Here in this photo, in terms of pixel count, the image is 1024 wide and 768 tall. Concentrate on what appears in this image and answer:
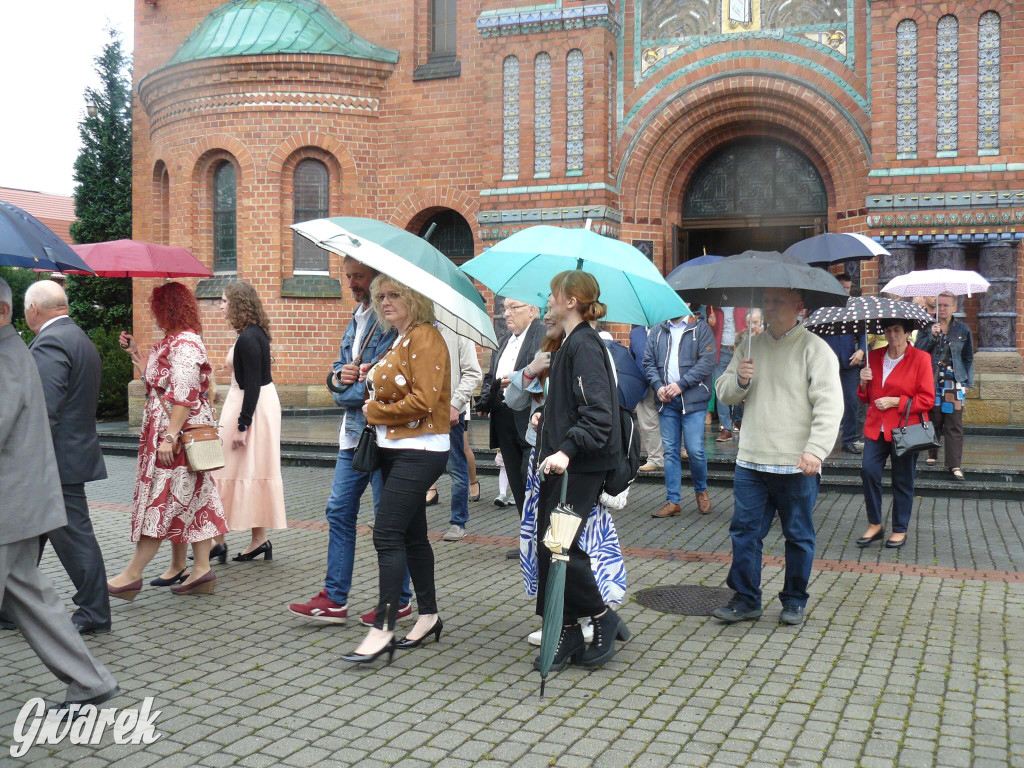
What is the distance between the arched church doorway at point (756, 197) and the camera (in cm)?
1616

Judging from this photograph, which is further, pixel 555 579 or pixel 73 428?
pixel 73 428

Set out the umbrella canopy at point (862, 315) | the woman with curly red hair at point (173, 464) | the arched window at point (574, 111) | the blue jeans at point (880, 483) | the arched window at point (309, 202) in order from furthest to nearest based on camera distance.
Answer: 1. the arched window at point (309, 202)
2. the arched window at point (574, 111)
3. the blue jeans at point (880, 483)
4. the umbrella canopy at point (862, 315)
5. the woman with curly red hair at point (173, 464)

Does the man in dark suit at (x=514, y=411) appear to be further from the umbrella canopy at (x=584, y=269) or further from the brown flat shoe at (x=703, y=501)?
the brown flat shoe at (x=703, y=501)

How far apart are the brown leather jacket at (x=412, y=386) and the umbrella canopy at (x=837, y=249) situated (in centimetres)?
613

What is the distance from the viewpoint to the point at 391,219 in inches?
719

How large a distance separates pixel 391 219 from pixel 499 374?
1098cm

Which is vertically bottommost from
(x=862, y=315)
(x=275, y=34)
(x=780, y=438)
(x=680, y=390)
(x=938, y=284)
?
(x=780, y=438)

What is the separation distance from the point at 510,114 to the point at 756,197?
4.19 m

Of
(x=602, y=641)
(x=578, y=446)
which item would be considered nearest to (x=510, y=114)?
(x=578, y=446)

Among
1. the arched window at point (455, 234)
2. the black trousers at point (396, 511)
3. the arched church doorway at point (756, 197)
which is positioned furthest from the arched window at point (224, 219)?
the black trousers at point (396, 511)

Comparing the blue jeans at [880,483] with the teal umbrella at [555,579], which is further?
the blue jeans at [880,483]

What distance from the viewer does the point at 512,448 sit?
750 centimetres

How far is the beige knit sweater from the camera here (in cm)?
559

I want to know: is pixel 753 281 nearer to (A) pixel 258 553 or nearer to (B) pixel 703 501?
(A) pixel 258 553
